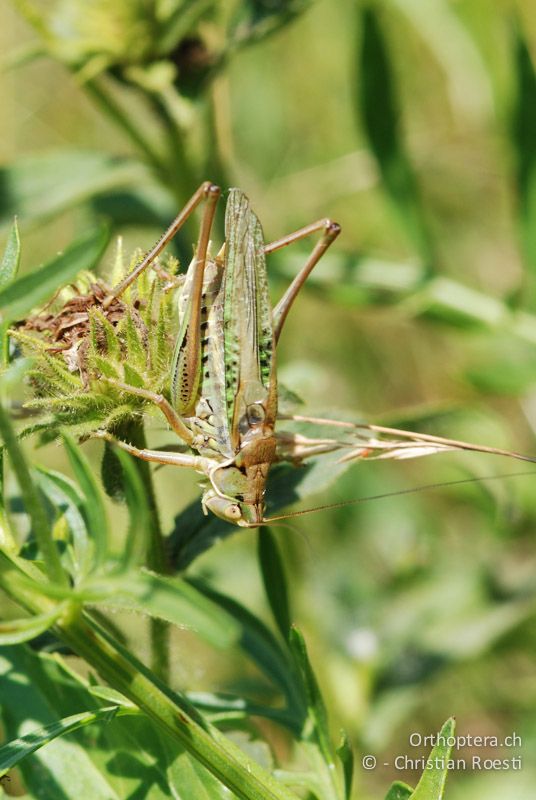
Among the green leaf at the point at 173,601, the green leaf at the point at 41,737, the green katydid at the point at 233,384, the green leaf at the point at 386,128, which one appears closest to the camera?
the green leaf at the point at 173,601

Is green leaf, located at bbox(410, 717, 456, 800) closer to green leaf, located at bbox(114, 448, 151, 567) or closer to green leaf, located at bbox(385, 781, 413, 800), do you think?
green leaf, located at bbox(385, 781, 413, 800)

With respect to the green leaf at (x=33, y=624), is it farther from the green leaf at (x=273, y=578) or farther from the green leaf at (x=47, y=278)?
the green leaf at (x=273, y=578)

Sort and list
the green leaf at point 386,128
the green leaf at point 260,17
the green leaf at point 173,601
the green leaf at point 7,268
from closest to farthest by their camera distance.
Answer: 1. the green leaf at point 173,601
2. the green leaf at point 7,268
3. the green leaf at point 260,17
4. the green leaf at point 386,128

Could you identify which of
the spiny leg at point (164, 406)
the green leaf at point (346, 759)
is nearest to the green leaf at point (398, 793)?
the green leaf at point (346, 759)

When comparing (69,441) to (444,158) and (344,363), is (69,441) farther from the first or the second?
(444,158)

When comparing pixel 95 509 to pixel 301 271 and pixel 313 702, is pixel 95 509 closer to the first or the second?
pixel 313 702

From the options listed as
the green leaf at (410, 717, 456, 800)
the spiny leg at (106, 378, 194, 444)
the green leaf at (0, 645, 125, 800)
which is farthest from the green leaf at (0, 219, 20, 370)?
the green leaf at (410, 717, 456, 800)
